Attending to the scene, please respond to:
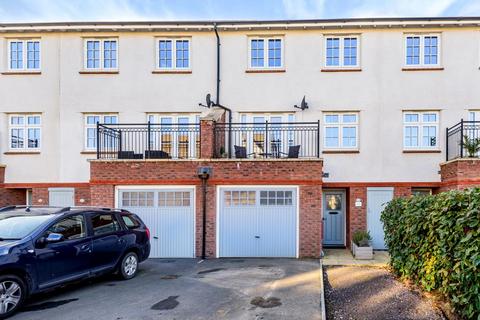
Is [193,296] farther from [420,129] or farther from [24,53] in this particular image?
[24,53]

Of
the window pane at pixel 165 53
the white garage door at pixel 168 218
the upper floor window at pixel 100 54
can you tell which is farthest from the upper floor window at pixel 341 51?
the upper floor window at pixel 100 54

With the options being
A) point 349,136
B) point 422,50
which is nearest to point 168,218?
point 349,136

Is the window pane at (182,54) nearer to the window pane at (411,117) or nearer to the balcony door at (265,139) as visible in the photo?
the balcony door at (265,139)

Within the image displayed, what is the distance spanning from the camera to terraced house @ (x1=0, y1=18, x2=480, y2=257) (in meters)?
12.1

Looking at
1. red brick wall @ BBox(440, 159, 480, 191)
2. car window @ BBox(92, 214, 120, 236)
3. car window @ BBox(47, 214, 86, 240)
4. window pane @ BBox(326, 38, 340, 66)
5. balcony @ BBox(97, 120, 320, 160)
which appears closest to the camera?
car window @ BBox(47, 214, 86, 240)

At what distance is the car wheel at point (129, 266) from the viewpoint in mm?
7855

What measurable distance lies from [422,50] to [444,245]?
9.43 meters

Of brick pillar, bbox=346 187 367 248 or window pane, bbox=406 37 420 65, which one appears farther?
window pane, bbox=406 37 420 65

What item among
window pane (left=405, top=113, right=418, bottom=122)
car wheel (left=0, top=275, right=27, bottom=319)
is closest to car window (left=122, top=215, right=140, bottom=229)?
car wheel (left=0, top=275, right=27, bottom=319)

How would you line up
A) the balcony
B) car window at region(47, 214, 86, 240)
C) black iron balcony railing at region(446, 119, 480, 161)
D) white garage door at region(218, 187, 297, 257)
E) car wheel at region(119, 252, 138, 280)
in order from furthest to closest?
the balcony
black iron balcony railing at region(446, 119, 480, 161)
white garage door at region(218, 187, 297, 257)
car wheel at region(119, 252, 138, 280)
car window at region(47, 214, 86, 240)

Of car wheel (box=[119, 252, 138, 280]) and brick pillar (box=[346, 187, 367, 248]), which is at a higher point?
brick pillar (box=[346, 187, 367, 248])

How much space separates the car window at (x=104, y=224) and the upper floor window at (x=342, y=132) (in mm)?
7589

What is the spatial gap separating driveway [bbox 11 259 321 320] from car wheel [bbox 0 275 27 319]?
0.59ft

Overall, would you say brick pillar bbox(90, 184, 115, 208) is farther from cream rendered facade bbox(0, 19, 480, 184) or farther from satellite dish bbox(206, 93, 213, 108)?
satellite dish bbox(206, 93, 213, 108)
